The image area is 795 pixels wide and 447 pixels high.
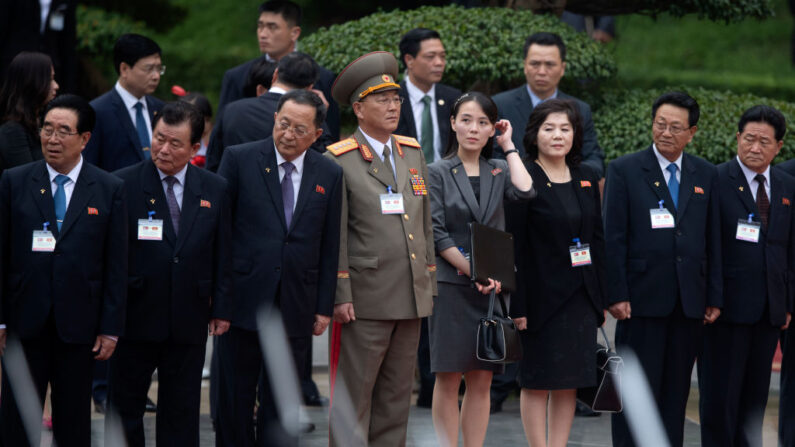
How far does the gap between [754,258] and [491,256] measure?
4.99ft

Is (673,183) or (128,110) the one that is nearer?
(673,183)

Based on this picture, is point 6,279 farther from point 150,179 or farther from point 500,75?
point 500,75

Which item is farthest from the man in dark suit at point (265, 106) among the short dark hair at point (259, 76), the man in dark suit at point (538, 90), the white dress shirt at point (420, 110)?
the man in dark suit at point (538, 90)

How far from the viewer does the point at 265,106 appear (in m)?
6.21

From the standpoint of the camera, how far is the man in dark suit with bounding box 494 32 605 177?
712 centimetres

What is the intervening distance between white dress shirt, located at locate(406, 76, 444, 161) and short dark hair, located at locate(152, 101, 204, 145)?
2091mm

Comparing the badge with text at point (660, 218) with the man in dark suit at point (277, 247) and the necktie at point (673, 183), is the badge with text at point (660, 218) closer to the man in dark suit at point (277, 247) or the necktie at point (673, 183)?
the necktie at point (673, 183)

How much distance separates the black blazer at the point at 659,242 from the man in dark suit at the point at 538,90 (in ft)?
3.77

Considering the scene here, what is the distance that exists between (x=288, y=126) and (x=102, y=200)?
0.89 meters

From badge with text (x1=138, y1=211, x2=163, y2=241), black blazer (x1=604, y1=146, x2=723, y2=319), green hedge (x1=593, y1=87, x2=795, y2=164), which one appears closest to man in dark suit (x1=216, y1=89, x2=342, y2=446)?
badge with text (x1=138, y1=211, x2=163, y2=241)

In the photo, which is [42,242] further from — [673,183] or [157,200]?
[673,183]

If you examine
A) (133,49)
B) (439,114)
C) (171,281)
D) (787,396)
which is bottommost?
(787,396)

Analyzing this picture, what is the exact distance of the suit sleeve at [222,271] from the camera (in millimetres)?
5188

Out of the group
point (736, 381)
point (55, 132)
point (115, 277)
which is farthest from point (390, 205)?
point (736, 381)
